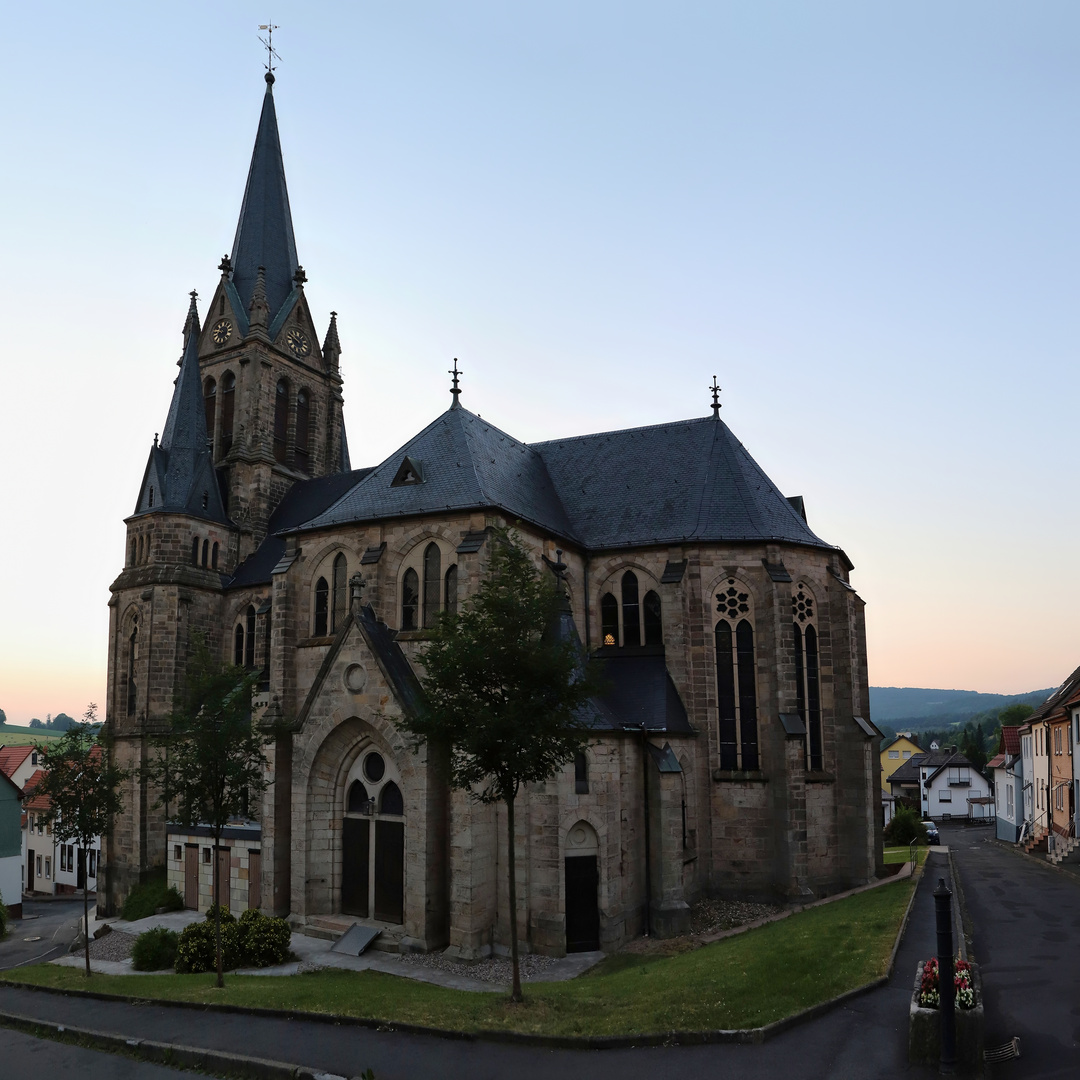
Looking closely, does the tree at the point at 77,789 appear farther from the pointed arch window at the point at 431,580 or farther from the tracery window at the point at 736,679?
the tracery window at the point at 736,679

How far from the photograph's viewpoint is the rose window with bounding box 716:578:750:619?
2923 centimetres

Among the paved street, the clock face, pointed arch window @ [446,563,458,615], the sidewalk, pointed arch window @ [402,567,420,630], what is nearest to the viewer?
the sidewalk

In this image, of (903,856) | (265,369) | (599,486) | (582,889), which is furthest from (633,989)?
(265,369)

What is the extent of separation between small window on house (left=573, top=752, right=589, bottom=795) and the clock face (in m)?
30.1

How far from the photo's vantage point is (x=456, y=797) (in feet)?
75.4

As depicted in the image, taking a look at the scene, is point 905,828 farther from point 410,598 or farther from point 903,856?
point 410,598

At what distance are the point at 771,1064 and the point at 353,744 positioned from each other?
16.1 metres

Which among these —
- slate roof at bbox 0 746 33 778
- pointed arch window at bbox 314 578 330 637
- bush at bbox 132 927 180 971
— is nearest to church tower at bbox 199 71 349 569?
pointed arch window at bbox 314 578 330 637

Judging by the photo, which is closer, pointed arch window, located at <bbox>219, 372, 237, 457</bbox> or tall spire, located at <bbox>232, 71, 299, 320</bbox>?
pointed arch window, located at <bbox>219, 372, 237, 457</bbox>

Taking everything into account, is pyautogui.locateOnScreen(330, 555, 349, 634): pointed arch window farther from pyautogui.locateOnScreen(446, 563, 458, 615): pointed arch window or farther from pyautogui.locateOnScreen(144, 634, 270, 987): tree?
pyautogui.locateOnScreen(144, 634, 270, 987): tree

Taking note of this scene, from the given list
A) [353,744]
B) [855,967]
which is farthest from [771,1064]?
[353,744]

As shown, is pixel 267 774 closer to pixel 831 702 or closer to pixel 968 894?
pixel 831 702

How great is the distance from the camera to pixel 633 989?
15805mm

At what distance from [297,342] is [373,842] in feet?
97.1
